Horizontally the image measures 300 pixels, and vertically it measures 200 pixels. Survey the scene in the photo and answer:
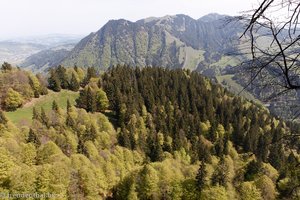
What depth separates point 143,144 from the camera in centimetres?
11250

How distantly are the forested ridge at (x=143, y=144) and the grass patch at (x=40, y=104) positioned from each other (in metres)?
3.87

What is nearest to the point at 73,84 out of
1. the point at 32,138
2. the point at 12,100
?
the point at 12,100

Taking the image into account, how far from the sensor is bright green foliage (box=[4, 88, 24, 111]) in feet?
350

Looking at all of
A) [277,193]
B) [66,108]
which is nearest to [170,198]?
[277,193]

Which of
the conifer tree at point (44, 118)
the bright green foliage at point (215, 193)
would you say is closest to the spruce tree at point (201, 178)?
the bright green foliage at point (215, 193)

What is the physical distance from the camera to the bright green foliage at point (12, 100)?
107 meters

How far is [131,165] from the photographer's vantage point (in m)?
100

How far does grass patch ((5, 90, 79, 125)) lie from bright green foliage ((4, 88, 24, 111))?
6.46 feet

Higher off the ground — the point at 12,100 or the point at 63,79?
the point at 63,79

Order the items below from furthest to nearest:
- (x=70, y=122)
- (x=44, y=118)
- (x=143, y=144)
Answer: (x=143, y=144) < (x=70, y=122) < (x=44, y=118)

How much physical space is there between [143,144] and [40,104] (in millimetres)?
38815

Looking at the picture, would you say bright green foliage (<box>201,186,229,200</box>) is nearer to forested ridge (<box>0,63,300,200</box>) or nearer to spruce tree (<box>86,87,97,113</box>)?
forested ridge (<box>0,63,300,200</box>)

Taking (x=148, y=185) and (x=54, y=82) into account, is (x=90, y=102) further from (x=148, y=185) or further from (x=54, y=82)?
(x=148, y=185)

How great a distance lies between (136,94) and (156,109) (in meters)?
11.4
